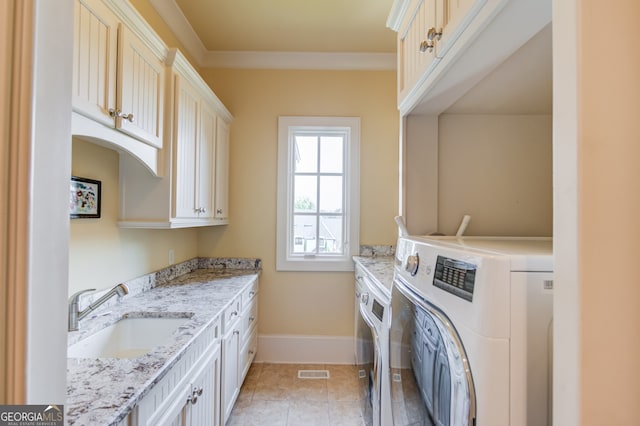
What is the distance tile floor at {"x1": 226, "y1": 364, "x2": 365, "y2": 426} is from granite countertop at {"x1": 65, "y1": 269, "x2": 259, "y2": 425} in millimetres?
858

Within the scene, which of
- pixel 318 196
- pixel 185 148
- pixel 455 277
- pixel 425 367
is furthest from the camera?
pixel 318 196

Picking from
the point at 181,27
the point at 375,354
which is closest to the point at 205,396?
the point at 375,354

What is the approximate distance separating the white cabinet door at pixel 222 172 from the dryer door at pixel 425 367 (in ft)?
6.09

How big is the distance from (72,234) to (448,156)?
1.82m

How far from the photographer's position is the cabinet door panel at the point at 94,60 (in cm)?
114

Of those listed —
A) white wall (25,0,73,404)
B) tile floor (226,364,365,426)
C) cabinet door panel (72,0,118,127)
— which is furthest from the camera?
tile floor (226,364,365,426)

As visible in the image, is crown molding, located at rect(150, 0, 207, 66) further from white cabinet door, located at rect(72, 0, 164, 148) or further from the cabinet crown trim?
white cabinet door, located at rect(72, 0, 164, 148)

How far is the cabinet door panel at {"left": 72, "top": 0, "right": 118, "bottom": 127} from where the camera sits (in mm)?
1136

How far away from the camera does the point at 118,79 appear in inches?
53.8

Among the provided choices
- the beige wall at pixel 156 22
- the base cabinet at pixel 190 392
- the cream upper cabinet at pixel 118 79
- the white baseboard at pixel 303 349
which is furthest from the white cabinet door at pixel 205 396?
the beige wall at pixel 156 22

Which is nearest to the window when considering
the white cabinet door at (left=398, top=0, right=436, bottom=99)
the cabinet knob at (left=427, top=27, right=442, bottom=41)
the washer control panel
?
the white cabinet door at (left=398, top=0, right=436, bottom=99)

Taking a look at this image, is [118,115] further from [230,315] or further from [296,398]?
[296,398]

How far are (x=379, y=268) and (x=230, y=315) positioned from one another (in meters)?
1.07

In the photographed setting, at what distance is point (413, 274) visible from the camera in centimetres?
106
